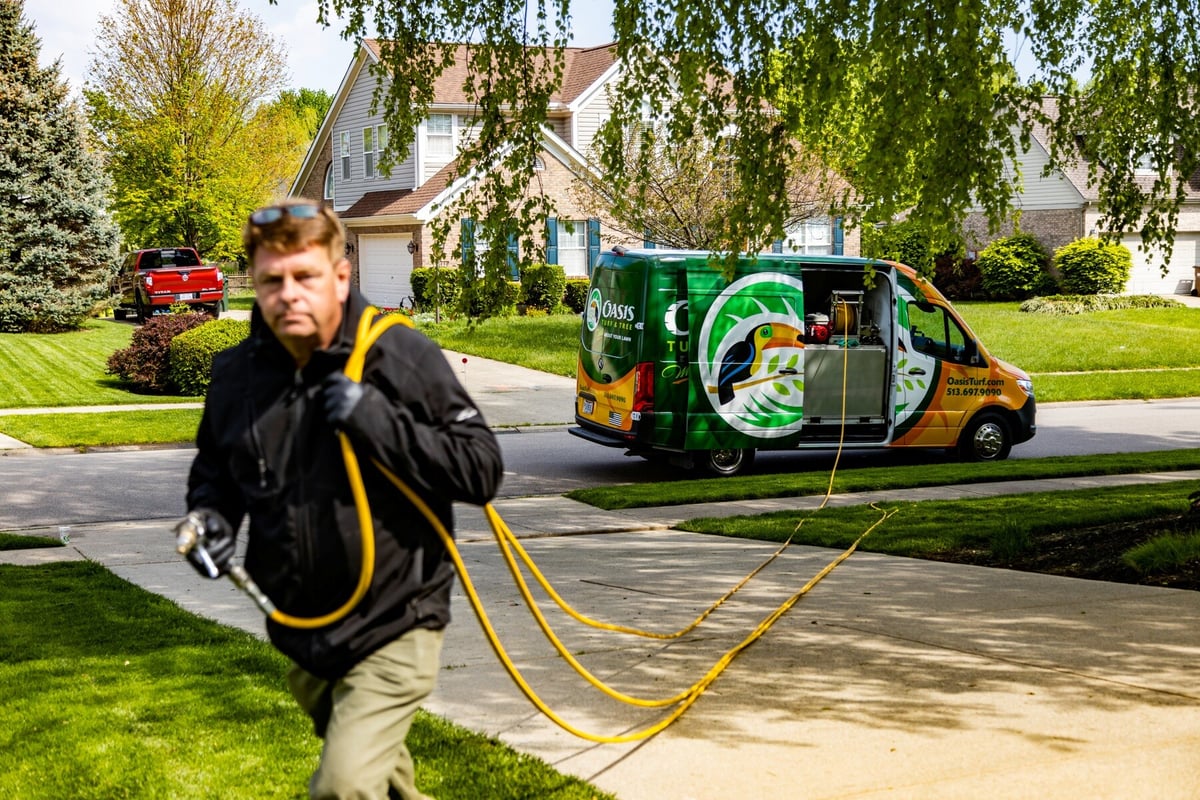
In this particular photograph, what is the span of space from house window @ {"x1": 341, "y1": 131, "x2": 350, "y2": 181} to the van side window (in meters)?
28.1

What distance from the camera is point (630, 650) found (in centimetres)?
694

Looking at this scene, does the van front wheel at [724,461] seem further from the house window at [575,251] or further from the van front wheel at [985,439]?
the house window at [575,251]

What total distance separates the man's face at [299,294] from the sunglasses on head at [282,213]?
3.0 inches

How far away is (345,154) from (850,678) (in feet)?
121

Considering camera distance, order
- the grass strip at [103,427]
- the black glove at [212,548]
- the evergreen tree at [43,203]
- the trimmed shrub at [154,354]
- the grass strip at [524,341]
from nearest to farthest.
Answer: the black glove at [212,548], the grass strip at [103,427], the trimmed shrub at [154,354], the grass strip at [524,341], the evergreen tree at [43,203]

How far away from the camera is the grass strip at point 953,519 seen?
10.1 m

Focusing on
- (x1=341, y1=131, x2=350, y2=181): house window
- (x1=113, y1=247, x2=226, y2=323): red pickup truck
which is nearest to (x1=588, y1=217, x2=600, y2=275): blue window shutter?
(x1=341, y1=131, x2=350, y2=181): house window

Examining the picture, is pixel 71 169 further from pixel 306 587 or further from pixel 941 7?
pixel 306 587

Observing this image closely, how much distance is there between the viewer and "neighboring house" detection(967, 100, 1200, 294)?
42031 mm

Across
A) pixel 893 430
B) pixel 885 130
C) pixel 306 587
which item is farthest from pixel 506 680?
pixel 893 430

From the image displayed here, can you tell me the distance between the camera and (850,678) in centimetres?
625

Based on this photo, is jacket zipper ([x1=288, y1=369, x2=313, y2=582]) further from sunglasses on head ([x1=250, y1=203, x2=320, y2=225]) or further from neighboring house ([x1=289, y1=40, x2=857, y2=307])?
neighboring house ([x1=289, y1=40, x2=857, y2=307])

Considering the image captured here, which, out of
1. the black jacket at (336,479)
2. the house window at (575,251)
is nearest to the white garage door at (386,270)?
the house window at (575,251)

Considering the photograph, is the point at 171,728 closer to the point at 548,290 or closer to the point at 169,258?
the point at 548,290
